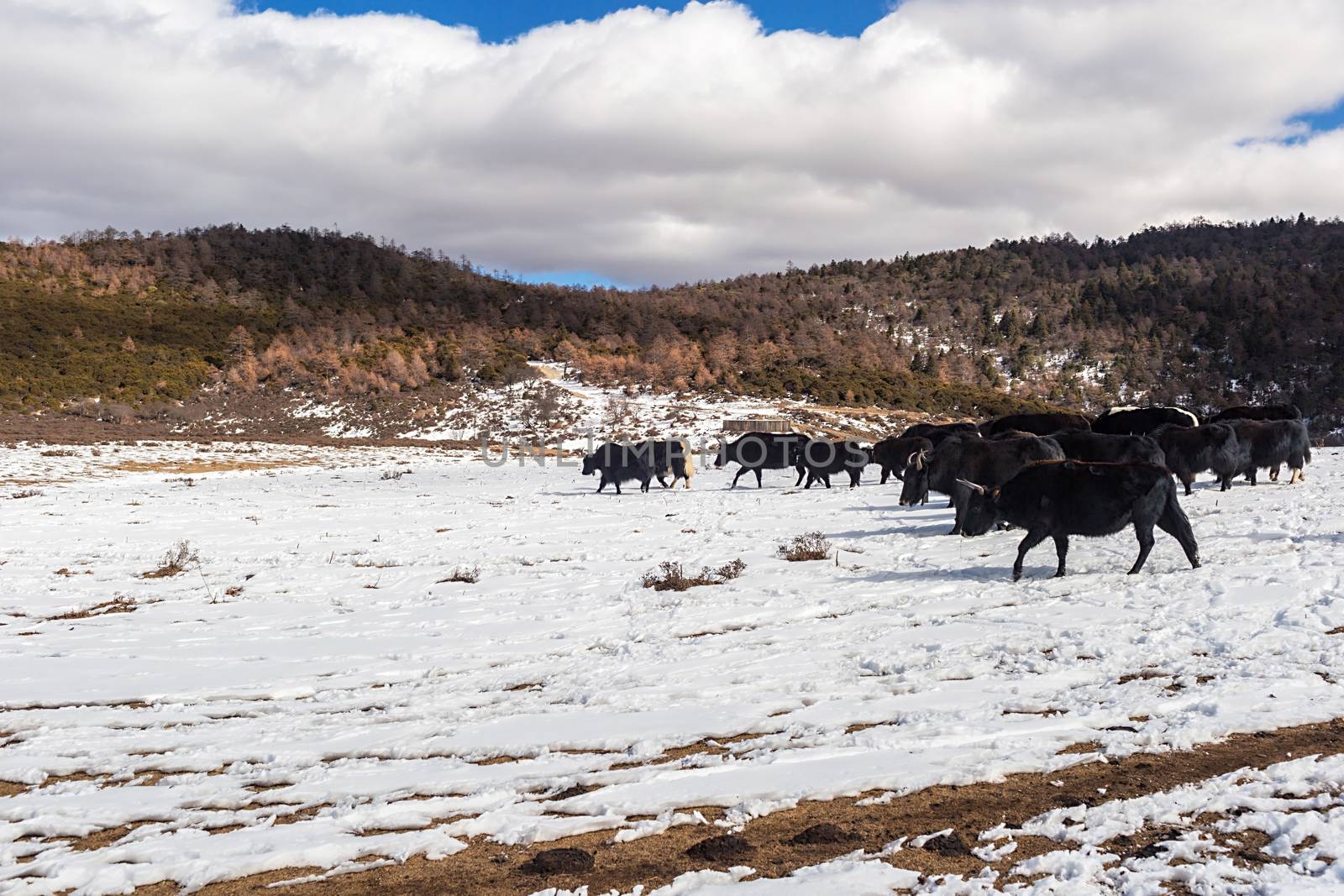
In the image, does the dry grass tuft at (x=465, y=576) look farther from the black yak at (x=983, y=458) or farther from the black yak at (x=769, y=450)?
the black yak at (x=769, y=450)

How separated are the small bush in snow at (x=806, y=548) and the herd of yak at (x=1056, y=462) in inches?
86.9

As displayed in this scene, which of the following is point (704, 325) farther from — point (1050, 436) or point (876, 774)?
point (876, 774)

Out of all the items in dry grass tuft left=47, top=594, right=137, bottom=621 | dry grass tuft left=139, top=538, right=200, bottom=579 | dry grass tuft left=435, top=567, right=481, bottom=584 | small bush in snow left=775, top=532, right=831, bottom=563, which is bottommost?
dry grass tuft left=47, top=594, right=137, bottom=621

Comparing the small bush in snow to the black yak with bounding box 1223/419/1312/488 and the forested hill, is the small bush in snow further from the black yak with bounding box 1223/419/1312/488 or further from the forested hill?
the forested hill

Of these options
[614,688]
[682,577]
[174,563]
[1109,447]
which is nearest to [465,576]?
[682,577]

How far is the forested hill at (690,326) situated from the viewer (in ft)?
227

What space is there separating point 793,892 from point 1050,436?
14.7m

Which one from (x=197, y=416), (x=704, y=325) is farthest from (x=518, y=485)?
(x=704, y=325)

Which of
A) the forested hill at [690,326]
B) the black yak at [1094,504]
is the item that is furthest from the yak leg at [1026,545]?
the forested hill at [690,326]

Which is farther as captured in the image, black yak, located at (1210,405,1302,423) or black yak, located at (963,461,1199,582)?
black yak, located at (1210,405,1302,423)

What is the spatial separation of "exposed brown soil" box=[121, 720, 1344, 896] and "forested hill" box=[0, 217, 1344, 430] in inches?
2196

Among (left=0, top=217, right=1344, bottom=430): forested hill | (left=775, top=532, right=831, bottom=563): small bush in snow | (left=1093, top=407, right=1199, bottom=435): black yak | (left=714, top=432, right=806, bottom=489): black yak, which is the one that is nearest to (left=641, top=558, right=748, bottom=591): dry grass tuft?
(left=775, top=532, right=831, bottom=563): small bush in snow

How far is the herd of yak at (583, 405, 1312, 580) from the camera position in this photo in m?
9.71

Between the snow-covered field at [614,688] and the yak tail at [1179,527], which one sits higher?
the yak tail at [1179,527]
